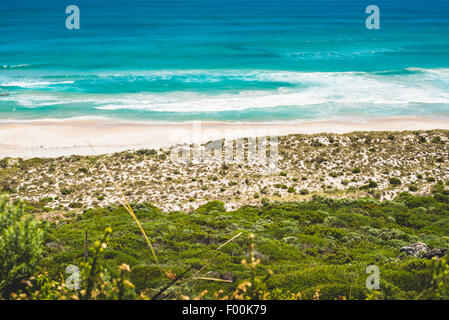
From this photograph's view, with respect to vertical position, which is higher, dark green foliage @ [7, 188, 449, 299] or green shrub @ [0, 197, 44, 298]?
green shrub @ [0, 197, 44, 298]

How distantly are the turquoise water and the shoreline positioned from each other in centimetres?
222

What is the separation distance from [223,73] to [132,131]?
28.2 meters

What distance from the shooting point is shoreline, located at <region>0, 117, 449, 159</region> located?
33.8 meters

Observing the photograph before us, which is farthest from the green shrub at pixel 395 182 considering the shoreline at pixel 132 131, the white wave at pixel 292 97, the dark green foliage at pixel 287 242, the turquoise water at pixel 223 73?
the white wave at pixel 292 97

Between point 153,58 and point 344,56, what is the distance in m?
37.8

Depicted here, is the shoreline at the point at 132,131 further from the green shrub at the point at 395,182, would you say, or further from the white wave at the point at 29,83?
the white wave at the point at 29,83

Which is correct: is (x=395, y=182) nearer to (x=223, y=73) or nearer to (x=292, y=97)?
(x=292, y=97)

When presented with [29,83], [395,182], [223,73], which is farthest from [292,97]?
[29,83]

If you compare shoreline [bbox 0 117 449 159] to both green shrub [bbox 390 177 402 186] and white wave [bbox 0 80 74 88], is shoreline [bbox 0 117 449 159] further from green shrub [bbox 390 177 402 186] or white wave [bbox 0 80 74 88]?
white wave [bbox 0 80 74 88]

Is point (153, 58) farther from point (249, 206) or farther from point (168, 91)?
point (249, 206)

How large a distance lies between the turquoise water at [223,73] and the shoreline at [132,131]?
2216mm

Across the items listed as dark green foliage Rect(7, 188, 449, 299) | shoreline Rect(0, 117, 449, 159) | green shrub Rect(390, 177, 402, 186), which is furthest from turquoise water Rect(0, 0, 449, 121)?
dark green foliage Rect(7, 188, 449, 299)

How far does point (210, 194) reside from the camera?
2431 cm
